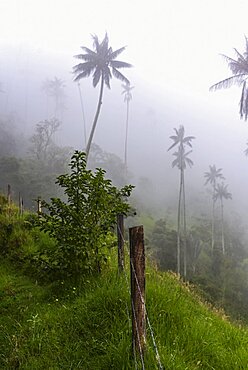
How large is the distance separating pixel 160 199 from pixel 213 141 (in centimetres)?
7949

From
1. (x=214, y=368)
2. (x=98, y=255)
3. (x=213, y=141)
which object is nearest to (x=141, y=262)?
(x=214, y=368)

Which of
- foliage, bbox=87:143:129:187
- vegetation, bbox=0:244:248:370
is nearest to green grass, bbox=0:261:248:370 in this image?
vegetation, bbox=0:244:248:370

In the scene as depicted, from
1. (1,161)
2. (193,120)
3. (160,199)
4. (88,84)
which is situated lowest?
(160,199)

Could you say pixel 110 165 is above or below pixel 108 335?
above

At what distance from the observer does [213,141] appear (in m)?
143

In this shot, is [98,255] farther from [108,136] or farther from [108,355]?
[108,136]

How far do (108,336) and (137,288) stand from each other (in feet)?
3.15

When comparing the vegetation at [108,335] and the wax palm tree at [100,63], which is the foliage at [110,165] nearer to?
the wax palm tree at [100,63]

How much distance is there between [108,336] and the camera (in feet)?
13.1

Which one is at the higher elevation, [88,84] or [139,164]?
[88,84]

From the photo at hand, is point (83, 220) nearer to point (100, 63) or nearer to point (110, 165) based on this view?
point (100, 63)

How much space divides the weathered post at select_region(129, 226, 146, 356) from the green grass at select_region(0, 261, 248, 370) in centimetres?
14

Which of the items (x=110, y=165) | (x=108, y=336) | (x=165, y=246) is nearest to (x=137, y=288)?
(x=108, y=336)

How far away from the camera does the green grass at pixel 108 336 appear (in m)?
3.58
